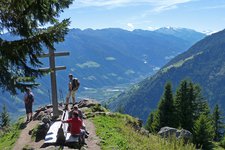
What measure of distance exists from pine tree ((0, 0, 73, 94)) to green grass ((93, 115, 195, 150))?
5.91 metres

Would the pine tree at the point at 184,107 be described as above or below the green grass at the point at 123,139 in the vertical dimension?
below

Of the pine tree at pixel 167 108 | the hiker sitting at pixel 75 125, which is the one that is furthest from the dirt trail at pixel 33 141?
the pine tree at pixel 167 108

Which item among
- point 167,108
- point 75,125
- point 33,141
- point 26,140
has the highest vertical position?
point 75,125

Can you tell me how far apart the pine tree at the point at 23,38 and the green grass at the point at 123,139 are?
5.91m

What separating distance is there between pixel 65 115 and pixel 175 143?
432 inches

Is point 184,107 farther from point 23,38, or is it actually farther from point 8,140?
point 23,38

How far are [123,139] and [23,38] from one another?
11005 millimetres

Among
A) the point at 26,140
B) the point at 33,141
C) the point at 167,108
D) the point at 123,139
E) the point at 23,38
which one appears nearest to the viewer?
the point at 23,38

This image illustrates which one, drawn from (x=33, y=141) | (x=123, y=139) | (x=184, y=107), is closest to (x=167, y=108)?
(x=184, y=107)

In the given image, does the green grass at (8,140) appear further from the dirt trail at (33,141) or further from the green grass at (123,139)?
the green grass at (123,139)

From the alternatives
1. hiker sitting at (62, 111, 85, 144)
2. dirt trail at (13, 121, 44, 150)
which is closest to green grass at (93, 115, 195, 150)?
hiker sitting at (62, 111, 85, 144)

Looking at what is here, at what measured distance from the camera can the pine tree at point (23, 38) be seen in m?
9.85

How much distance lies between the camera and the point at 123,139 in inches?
790

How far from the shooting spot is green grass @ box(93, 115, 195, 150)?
542 inches
